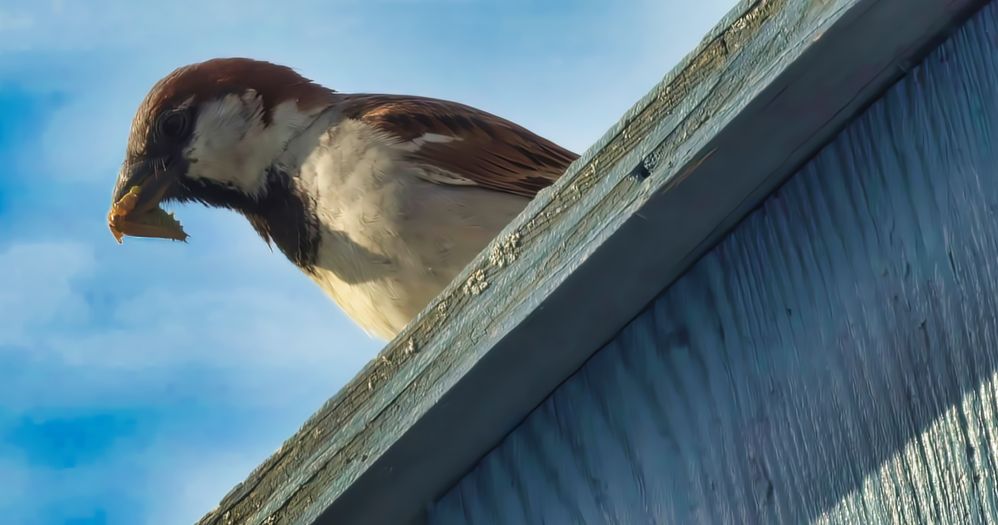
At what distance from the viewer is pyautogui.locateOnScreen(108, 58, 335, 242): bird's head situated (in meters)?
3.88

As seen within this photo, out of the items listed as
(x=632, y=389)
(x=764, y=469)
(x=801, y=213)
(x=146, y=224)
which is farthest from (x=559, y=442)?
(x=146, y=224)

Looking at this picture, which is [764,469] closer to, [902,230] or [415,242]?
[902,230]

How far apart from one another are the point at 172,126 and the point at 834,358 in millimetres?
2792

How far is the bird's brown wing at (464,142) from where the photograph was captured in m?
3.60

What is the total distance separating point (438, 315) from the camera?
72.2 inches

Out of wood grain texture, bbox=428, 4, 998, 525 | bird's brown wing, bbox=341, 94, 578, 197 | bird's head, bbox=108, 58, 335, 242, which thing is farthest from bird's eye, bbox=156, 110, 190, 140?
wood grain texture, bbox=428, 4, 998, 525

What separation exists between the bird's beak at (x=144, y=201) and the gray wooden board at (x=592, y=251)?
6.80 ft

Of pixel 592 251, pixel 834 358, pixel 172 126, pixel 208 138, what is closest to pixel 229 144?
pixel 208 138

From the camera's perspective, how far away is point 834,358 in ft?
5.48

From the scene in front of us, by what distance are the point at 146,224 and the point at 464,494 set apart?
2.25 meters

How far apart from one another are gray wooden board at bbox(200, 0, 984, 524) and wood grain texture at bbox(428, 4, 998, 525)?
4 centimetres

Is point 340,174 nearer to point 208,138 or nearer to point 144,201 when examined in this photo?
point 208,138

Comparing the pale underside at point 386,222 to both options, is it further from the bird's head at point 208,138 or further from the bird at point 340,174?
the bird's head at point 208,138

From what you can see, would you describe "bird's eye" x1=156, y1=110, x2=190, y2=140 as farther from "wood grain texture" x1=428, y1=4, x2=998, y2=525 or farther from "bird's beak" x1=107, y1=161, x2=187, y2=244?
"wood grain texture" x1=428, y1=4, x2=998, y2=525
